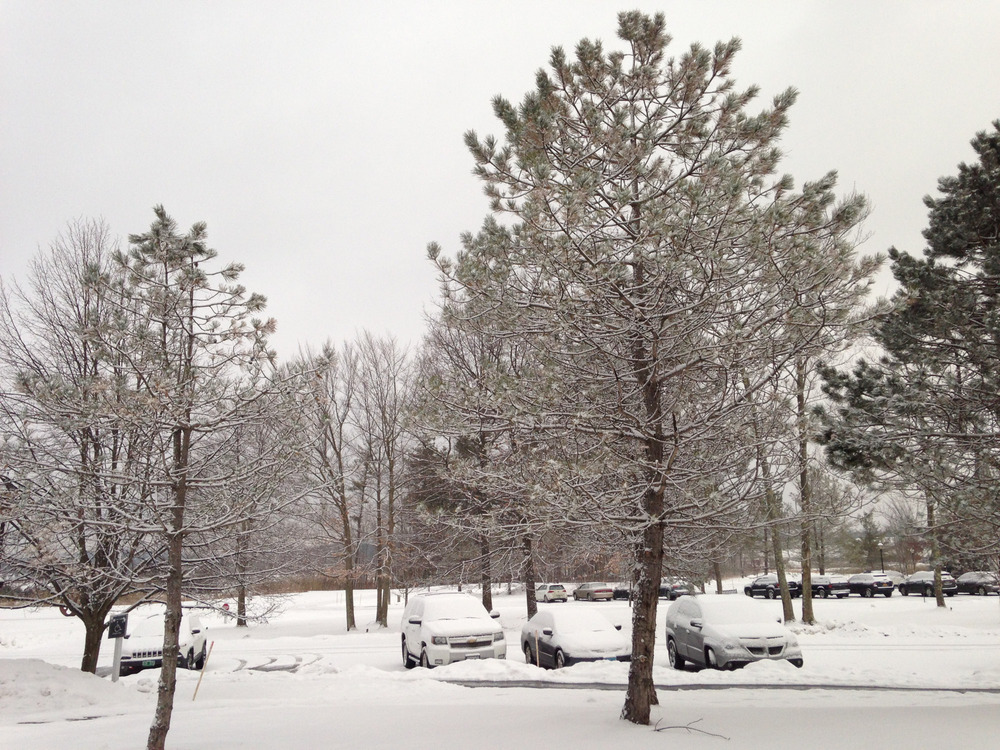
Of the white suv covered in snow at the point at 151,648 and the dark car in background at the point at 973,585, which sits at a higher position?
the white suv covered in snow at the point at 151,648

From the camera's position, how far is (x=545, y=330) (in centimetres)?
687

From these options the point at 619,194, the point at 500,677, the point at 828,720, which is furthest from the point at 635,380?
the point at 500,677

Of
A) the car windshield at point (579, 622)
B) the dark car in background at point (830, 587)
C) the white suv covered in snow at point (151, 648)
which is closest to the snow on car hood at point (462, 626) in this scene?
the car windshield at point (579, 622)

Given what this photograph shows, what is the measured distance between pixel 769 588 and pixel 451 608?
89.4 feet

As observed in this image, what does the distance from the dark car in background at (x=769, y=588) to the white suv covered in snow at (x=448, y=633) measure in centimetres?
2699

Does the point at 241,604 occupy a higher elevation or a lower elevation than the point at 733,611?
lower

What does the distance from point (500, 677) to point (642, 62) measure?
10123 millimetres

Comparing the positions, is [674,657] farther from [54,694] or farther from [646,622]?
[54,694]

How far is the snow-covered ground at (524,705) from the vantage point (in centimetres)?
662

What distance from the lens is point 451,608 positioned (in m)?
14.5

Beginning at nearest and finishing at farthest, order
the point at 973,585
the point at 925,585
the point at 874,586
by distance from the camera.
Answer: the point at 925,585, the point at 973,585, the point at 874,586

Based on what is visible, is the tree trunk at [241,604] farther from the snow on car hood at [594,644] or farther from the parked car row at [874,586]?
the parked car row at [874,586]

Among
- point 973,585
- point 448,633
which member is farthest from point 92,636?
point 973,585

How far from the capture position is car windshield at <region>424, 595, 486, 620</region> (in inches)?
563
